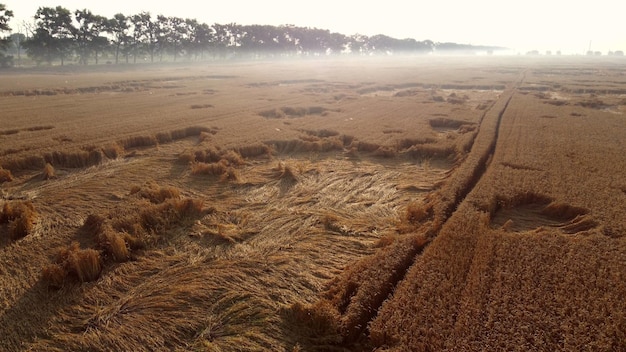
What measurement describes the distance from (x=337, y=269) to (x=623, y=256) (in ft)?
16.7

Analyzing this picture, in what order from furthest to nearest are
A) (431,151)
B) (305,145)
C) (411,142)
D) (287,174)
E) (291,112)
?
(291,112) → (411,142) → (305,145) → (431,151) → (287,174)

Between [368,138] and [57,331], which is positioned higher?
[368,138]

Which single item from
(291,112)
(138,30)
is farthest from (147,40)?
(291,112)

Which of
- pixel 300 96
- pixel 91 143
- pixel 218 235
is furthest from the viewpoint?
pixel 300 96

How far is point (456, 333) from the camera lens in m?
4.80

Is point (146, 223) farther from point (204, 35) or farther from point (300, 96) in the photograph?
point (204, 35)

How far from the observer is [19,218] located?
301 inches

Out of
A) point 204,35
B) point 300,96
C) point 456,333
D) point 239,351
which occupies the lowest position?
point 239,351

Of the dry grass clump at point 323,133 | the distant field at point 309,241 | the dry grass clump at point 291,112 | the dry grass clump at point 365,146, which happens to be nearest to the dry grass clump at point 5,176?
the distant field at point 309,241

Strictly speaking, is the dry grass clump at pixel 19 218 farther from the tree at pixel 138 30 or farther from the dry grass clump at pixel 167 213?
the tree at pixel 138 30

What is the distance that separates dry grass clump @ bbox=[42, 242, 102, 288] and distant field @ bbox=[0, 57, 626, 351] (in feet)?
0.08

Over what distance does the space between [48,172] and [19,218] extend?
12.7 feet

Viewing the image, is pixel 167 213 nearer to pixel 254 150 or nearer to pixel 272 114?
pixel 254 150

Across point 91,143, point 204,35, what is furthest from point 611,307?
point 204,35
